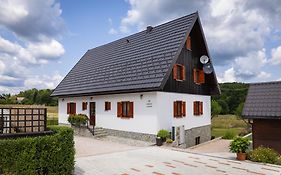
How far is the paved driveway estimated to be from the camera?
8859 millimetres

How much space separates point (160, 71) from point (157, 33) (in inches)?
199

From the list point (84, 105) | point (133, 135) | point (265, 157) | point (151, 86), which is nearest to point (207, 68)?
point (151, 86)

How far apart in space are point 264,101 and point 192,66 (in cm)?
623

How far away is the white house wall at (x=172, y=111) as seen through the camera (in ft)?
51.7

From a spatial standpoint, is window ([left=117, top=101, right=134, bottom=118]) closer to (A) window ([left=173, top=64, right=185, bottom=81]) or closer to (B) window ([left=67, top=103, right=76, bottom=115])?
(A) window ([left=173, top=64, right=185, bottom=81])

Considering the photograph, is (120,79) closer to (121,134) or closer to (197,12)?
(121,134)

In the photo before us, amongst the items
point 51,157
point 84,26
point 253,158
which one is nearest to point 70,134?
point 51,157

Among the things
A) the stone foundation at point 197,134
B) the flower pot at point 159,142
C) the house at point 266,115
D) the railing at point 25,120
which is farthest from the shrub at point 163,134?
the railing at point 25,120

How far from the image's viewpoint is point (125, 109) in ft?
57.7

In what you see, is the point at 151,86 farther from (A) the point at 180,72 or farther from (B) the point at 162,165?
(B) the point at 162,165

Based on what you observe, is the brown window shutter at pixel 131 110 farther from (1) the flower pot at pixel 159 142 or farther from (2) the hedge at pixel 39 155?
(2) the hedge at pixel 39 155

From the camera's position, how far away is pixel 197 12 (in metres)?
18.6

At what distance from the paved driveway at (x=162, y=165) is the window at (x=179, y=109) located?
5283mm

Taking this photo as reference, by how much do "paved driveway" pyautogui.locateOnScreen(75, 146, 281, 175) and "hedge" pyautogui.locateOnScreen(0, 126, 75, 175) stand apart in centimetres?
128
